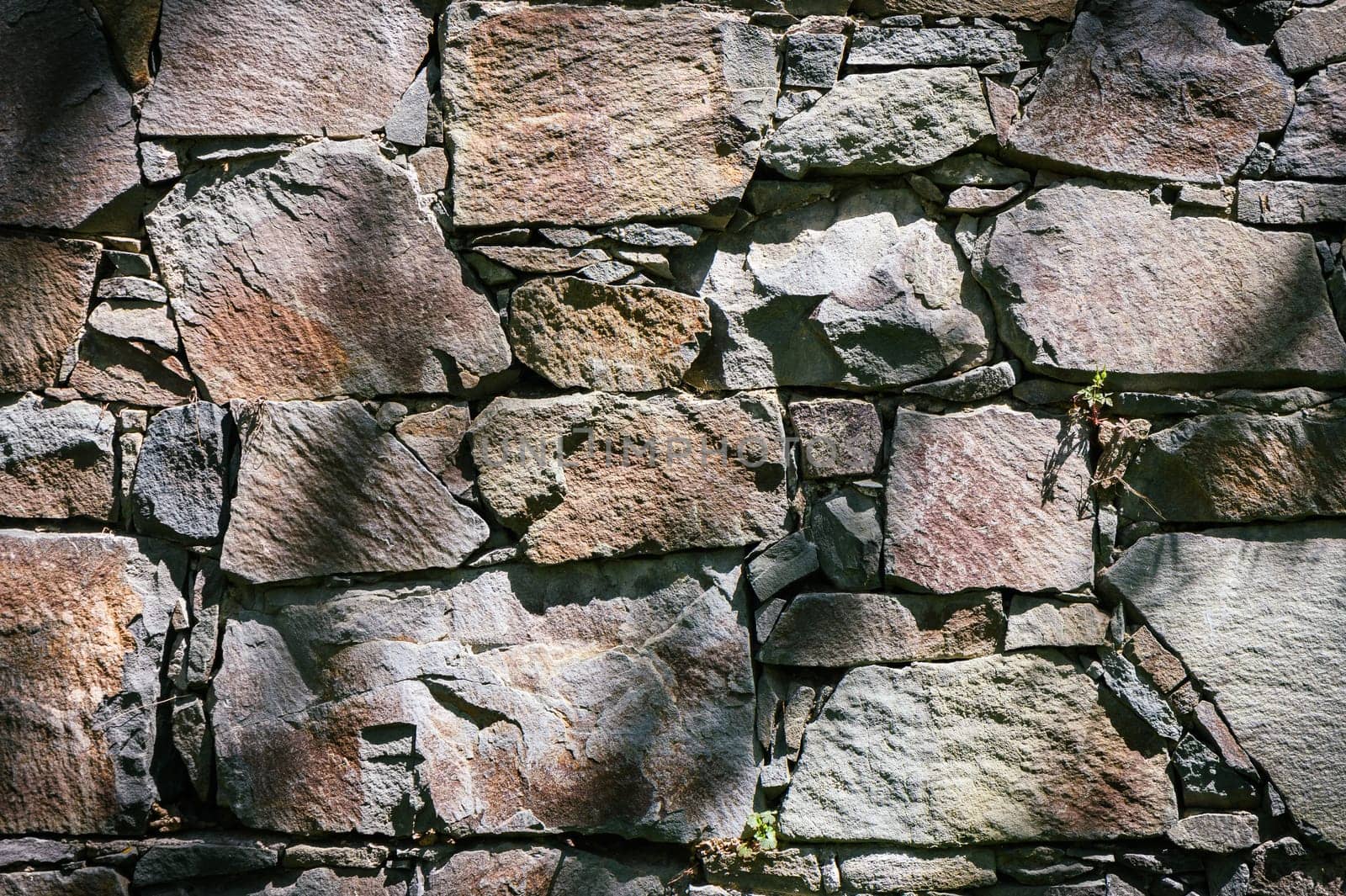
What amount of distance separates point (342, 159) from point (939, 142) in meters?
1.20

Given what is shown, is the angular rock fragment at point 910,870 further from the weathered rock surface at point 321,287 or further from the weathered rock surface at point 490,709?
the weathered rock surface at point 321,287

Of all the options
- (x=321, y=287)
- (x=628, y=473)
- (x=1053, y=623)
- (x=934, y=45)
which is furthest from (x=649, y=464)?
(x=934, y=45)

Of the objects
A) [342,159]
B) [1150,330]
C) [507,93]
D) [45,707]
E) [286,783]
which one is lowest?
[286,783]

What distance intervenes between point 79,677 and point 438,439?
82cm

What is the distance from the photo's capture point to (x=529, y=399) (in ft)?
5.80

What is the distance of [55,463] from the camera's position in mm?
1747

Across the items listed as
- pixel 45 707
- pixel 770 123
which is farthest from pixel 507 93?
pixel 45 707

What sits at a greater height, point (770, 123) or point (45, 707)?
point (770, 123)

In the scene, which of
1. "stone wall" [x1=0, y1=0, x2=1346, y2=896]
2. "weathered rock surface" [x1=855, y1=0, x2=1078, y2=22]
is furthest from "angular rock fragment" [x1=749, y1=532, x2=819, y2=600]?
"weathered rock surface" [x1=855, y1=0, x2=1078, y2=22]

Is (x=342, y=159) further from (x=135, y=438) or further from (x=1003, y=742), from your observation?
(x=1003, y=742)

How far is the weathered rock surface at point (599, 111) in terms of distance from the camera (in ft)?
5.77

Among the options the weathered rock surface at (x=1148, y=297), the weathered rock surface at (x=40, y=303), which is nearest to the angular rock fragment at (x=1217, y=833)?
the weathered rock surface at (x=1148, y=297)

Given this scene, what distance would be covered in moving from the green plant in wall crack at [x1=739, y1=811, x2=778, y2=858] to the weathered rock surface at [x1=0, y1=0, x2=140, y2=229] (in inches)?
69.0

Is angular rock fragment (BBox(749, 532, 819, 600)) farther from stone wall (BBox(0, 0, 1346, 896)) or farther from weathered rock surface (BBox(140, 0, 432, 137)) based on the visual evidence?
weathered rock surface (BBox(140, 0, 432, 137))
